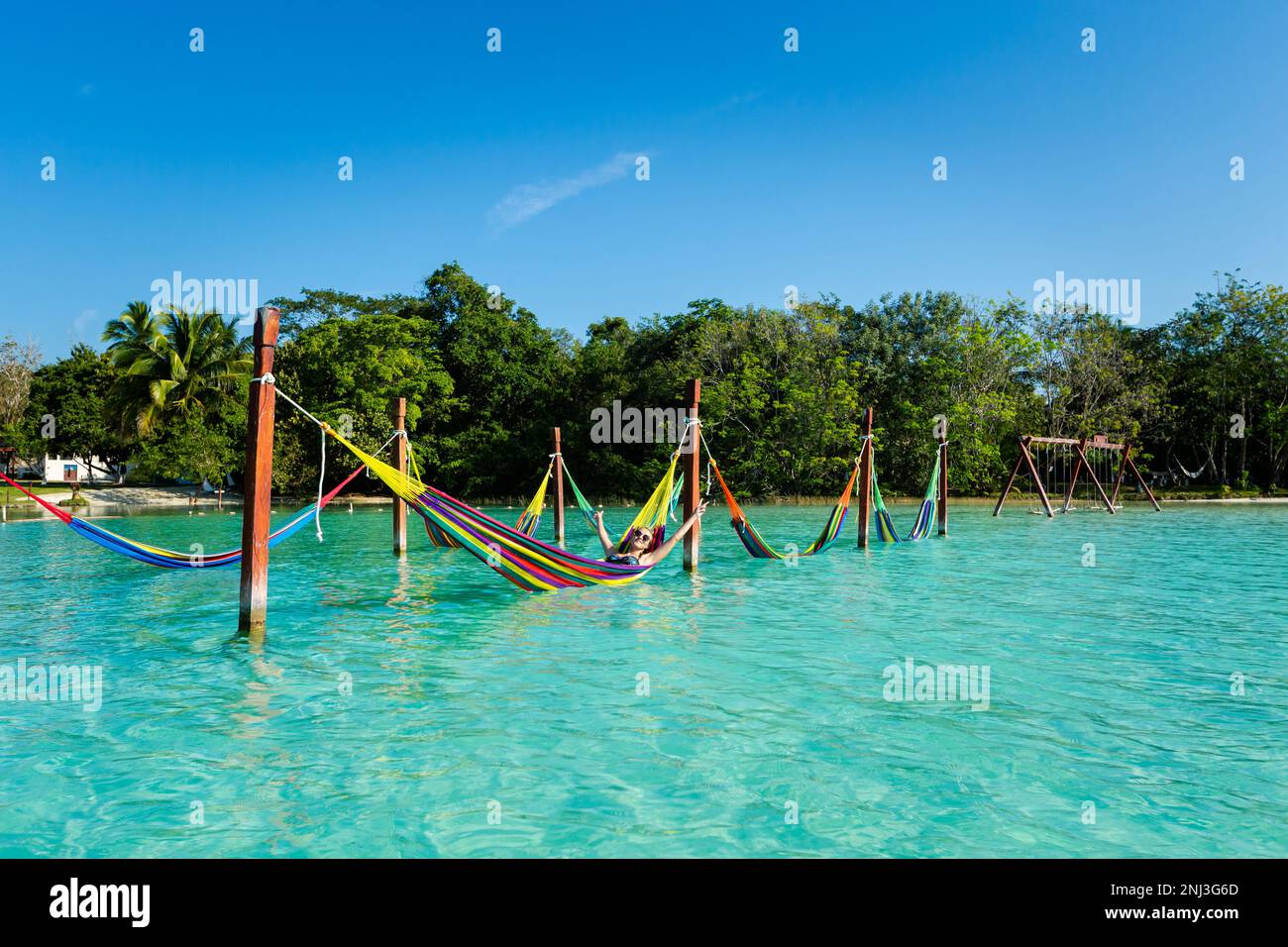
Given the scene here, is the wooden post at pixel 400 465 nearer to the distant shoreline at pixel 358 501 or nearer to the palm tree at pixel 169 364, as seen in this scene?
the distant shoreline at pixel 358 501

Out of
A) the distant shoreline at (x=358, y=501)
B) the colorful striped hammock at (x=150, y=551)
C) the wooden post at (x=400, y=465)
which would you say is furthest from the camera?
the distant shoreline at (x=358, y=501)

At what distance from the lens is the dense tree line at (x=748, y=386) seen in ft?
92.2

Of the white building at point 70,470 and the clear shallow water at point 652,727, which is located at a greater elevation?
the white building at point 70,470

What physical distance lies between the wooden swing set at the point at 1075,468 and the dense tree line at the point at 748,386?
121 centimetres

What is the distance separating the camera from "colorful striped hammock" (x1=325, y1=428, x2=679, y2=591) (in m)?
Result: 8.05

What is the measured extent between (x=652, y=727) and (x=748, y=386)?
2335 cm

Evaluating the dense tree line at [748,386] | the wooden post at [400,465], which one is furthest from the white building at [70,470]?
the wooden post at [400,465]

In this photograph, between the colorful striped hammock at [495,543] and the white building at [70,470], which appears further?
the white building at [70,470]

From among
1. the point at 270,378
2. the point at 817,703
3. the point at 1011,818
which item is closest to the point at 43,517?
the point at 270,378

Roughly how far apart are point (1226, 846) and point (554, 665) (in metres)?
4.20

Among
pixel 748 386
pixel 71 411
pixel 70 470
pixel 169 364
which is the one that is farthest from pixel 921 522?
pixel 70 470

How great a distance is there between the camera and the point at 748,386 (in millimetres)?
27422

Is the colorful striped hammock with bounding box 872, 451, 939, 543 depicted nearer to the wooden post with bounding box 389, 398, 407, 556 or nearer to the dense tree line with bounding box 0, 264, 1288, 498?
the wooden post with bounding box 389, 398, 407, 556

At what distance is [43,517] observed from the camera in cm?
2297
